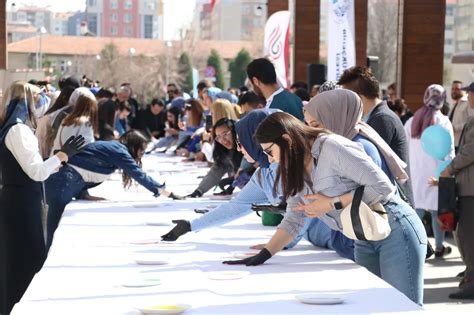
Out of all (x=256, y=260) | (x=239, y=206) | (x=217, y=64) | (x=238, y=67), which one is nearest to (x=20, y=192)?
(x=239, y=206)

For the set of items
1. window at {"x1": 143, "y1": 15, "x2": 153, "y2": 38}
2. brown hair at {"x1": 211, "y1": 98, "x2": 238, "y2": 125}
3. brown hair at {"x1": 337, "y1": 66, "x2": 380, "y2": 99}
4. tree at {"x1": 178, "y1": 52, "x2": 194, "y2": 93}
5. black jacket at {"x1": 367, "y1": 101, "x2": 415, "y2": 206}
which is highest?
window at {"x1": 143, "y1": 15, "x2": 153, "y2": 38}

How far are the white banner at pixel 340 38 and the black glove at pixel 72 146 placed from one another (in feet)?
14.3

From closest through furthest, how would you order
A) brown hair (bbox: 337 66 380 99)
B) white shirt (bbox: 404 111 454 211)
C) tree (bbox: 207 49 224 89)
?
1. brown hair (bbox: 337 66 380 99)
2. white shirt (bbox: 404 111 454 211)
3. tree (bbox: 207 49 224 89)

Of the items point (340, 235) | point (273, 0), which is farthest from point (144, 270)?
point (273, 0)

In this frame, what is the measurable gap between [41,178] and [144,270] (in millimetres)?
2126

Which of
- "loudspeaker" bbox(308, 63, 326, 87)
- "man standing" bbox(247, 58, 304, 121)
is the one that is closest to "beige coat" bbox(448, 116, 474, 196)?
"man standing" bbox(247, 58, 304, 121)

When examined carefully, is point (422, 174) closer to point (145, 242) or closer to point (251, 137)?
point (251, 137)

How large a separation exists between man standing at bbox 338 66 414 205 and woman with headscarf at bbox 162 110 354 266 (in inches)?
21.2

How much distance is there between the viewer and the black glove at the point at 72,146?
7020 millimetres

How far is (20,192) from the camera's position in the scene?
22.2 ft

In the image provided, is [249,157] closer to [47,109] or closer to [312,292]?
[312,292]

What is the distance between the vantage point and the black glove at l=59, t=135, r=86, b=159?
276 inches

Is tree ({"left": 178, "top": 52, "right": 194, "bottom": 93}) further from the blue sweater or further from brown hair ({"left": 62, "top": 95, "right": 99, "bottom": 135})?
the blue sweater

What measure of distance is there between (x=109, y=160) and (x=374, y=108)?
2309 millimetres
